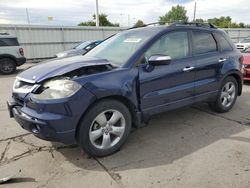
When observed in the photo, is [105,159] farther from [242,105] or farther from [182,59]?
[242,105]

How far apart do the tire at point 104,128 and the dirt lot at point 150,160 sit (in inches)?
6.2

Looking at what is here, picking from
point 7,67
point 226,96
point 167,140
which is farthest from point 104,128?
point 7,67

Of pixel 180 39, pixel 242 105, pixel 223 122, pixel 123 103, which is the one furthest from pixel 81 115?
pixel 242 105

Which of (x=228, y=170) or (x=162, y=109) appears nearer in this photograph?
(x=228, y=170)

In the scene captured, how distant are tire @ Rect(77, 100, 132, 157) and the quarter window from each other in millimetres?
941

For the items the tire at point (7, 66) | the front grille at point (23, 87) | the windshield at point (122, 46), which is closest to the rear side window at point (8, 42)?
the tire at point (7, 66)

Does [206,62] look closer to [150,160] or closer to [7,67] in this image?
[150,160]

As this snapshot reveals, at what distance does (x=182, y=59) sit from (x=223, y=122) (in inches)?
60.1

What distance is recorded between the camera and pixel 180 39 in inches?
160

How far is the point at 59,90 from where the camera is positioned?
2908mm

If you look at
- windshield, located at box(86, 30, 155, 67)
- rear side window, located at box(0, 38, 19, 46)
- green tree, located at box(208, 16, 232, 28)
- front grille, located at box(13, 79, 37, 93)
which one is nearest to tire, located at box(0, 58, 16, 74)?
rear side window, located at box(0, 38, 19, 46)

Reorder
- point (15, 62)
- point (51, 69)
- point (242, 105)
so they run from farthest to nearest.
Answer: point (15, 62), point (242, 105), point (51, 69)

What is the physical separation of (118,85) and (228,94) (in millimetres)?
2853

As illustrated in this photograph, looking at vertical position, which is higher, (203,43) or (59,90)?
(203,43)
